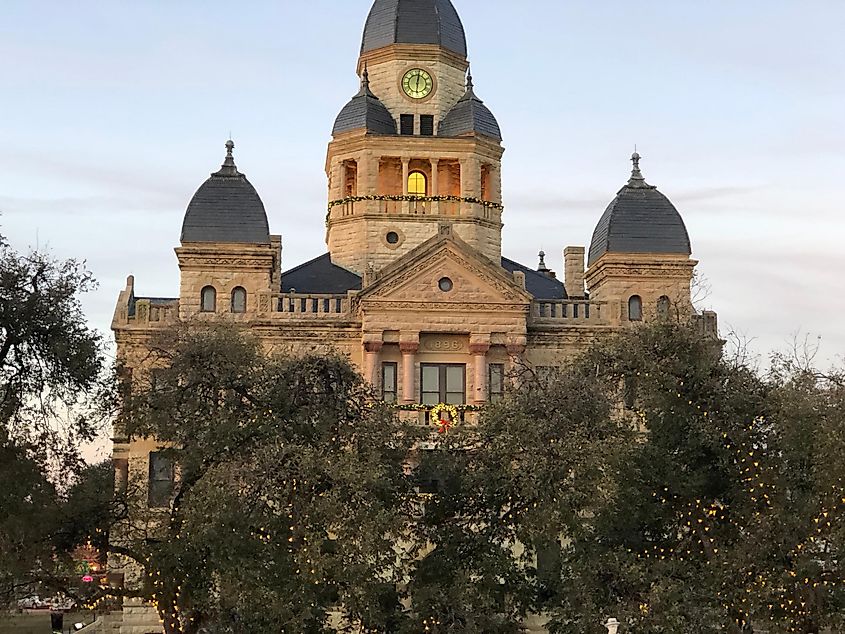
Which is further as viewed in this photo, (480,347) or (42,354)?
(480,347)

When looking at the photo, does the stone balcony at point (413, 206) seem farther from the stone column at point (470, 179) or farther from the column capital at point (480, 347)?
the column capital at point (480, 347)

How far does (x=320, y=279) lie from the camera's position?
195ft

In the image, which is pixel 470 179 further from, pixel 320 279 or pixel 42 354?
pixel 42 354

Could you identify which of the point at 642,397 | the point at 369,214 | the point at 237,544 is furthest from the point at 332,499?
the point at 369,214

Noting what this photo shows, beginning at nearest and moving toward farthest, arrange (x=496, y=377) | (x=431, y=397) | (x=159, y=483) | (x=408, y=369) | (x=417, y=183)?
(x=159, y=483) → (x=408, y=369) → (x=496, y=377) → (x=431, y=397) → (x=417, y=183)

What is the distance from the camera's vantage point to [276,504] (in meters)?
36.8

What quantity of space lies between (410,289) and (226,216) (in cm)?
802

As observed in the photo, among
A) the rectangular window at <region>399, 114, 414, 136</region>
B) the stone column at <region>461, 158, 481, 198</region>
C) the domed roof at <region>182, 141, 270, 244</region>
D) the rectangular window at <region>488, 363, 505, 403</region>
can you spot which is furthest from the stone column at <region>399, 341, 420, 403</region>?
the rectangular window at <region>399, 114, 414, 136</region>

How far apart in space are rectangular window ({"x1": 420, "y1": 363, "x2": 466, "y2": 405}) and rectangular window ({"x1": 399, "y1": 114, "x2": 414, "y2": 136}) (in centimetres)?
1378

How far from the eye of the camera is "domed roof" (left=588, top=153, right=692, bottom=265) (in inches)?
2205

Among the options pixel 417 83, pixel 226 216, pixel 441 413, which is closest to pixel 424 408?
pixel 441 413

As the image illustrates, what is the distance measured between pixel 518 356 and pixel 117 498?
22120mm

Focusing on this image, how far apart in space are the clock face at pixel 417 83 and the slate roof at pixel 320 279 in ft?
28.9

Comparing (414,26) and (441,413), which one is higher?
(414,26)
